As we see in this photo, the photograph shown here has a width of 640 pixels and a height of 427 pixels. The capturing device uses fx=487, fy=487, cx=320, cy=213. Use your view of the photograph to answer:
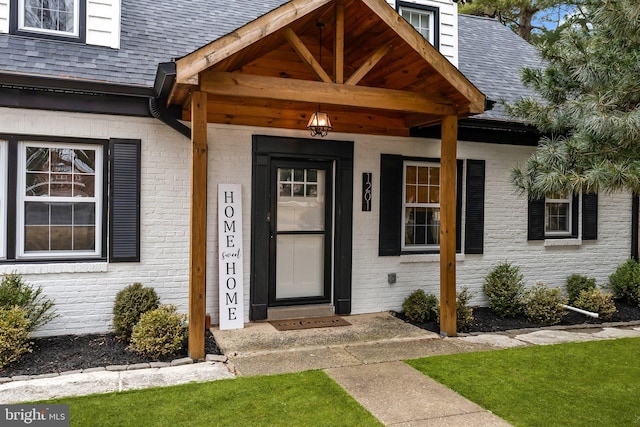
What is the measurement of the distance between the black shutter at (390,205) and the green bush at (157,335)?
3109 mm

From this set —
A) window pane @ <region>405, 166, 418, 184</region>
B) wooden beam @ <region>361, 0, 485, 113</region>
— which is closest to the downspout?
wooden beam @ <region>361, 0, 485, 113</region>

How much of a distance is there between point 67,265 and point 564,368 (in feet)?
17.9

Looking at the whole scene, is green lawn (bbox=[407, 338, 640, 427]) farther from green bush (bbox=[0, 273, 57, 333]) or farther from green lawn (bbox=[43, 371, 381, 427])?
green bush (bbox=[0, 273, 57, 333])

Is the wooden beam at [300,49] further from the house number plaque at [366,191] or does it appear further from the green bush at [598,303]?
the green bush at [598,303]

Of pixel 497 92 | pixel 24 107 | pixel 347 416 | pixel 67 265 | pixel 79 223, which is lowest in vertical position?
pixel 347 416

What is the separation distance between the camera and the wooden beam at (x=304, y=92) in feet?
15.6

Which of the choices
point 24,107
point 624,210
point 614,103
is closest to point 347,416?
point 614,103

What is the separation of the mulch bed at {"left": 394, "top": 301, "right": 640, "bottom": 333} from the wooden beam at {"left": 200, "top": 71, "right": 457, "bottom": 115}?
9.55ft

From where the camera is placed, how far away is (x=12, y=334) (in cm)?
462

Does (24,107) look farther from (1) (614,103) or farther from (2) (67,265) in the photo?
(1) (614,103)

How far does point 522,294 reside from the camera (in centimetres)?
753

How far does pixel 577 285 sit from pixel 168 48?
7.21 meters

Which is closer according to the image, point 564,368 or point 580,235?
point 564,368

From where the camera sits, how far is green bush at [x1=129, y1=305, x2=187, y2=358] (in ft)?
16.0
